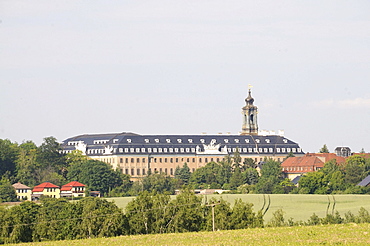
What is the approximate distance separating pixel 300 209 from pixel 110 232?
51.3 meters

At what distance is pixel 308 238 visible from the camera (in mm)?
60375

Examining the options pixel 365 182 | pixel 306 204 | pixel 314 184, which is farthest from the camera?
pixel 314 184

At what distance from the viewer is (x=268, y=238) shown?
61.1m

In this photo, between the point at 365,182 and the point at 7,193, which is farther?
the point at 7,193

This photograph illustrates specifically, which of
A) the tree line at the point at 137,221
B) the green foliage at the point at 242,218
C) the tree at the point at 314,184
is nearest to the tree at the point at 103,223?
the tree line at the point at 137,221

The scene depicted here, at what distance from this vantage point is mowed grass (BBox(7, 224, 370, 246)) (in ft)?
193

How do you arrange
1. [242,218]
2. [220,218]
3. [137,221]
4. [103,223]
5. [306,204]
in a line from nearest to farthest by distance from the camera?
[220,218]
[103,223]
[242,218]
[137,221]
[306,204]

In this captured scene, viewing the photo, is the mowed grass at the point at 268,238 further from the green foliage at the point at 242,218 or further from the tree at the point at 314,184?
the tree at the point at 314,184

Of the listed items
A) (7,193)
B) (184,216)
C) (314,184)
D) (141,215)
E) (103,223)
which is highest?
(314,184)

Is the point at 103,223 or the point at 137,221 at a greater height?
the point at 137,221

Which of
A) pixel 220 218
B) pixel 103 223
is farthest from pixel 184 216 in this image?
pixel 103 223

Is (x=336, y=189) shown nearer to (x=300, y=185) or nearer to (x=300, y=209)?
(x=300, y=185)

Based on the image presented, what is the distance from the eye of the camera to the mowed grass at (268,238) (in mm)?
58688

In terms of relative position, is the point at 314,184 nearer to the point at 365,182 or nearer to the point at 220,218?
Result: the point at 365,182
